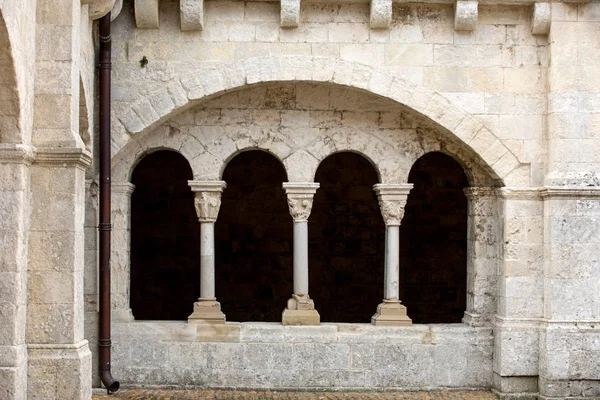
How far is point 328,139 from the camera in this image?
10.2 metres

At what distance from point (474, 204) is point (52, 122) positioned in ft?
15.7

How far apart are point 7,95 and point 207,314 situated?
3878 mm

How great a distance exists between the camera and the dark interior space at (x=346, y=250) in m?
13.4

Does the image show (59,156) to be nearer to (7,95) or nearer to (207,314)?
(7,95)

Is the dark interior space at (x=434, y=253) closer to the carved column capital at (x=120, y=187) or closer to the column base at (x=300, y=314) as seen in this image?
the column base at (x=300, y=314)

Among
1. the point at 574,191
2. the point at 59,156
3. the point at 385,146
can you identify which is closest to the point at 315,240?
the point at 385,146

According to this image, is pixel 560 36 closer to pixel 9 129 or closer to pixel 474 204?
pixel 474 204

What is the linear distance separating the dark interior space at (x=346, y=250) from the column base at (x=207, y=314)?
3.41 metres

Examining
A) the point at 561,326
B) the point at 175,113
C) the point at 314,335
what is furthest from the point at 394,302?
the point at 175,113

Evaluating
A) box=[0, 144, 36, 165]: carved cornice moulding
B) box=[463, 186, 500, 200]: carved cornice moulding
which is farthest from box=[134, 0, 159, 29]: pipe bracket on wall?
box=[463, 186, 500, 200]: carved cornice moulding

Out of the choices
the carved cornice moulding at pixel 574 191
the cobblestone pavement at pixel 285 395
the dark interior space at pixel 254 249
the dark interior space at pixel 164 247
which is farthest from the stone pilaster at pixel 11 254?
the dark interior space at pixel 254 249

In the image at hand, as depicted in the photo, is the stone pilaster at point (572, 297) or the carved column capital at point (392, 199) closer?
the stone pilaster at point (572, 297)

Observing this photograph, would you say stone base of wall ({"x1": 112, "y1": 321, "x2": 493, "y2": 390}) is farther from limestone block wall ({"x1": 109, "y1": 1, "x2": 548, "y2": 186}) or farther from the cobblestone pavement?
limestone block wall ({"x1": 109, "y1": 1, "x2": 548, "y2": 186})

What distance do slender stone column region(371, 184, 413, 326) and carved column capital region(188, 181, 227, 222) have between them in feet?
5.77
